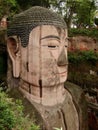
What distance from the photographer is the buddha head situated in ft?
19.9

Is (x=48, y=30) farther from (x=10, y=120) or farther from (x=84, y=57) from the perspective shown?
(x=10, y=120)

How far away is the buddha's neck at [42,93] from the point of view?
20.5ft

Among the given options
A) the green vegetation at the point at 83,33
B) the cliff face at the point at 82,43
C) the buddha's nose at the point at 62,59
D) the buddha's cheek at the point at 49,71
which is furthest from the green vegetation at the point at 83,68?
the buddha's cheek at the point at 49,71

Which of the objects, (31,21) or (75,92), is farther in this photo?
(75,92)

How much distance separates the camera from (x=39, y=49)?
605cm

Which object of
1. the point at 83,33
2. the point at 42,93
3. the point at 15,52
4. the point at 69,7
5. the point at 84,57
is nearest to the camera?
the point at 42,93

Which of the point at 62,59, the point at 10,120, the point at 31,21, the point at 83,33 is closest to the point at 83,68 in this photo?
the point at 83,33

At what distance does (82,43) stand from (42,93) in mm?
2593

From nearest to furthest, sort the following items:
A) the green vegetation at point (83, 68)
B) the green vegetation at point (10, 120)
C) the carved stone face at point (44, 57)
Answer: the green vegetation at point (10, 120)
the carved stone face at point (44, 57)
the green vegetation at point (83, 68)

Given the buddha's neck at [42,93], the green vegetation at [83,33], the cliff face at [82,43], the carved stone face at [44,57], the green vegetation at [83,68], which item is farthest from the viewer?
the green vegetation at [83,33]

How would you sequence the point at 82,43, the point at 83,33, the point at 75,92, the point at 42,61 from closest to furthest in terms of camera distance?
the point at 42,61, the point at 75,92, the point at 82,43, the point at 83,33

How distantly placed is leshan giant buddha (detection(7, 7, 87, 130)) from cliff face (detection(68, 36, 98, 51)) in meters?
1.89

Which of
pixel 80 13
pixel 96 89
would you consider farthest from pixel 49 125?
pixel 80 13

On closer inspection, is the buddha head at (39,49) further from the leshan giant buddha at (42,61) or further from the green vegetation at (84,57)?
the green vegetation at (84,57)
